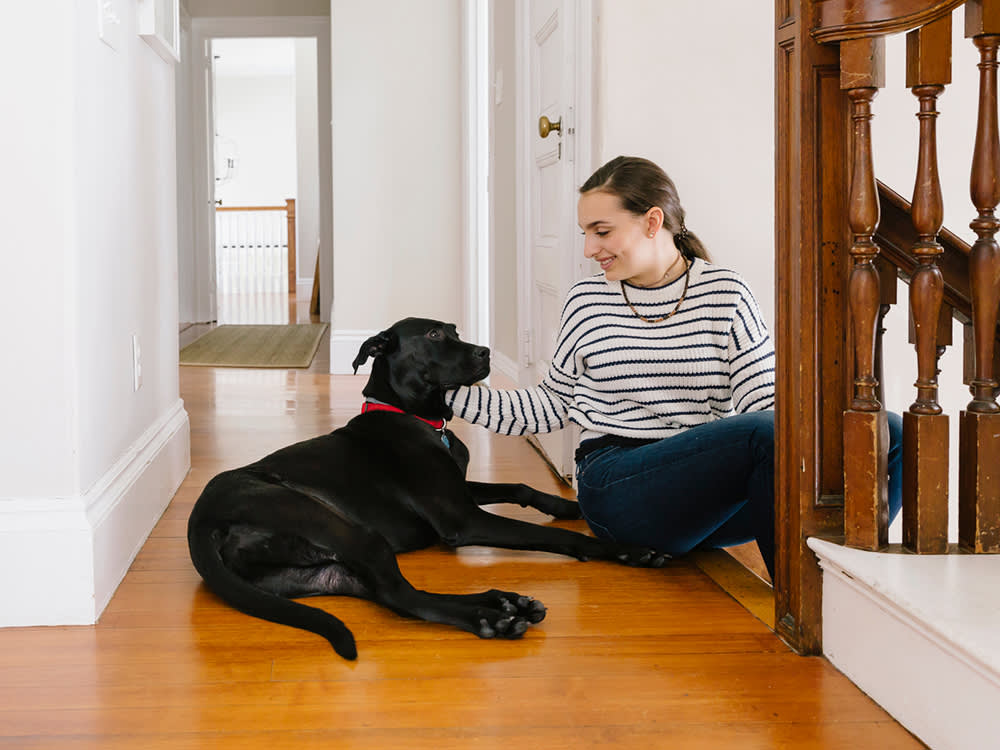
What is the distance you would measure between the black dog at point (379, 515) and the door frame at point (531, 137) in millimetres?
643

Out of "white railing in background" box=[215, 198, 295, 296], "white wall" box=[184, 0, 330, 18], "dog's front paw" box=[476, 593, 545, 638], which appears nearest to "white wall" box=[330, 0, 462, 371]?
"white wall" box=[184, 0, 330, 18]

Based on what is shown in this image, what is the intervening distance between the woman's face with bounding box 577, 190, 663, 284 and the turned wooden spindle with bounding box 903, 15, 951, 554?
2.24 ft

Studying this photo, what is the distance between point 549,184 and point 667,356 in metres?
1.24

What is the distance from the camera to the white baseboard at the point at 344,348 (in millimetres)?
5398

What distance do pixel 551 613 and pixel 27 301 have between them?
1034 millimetres

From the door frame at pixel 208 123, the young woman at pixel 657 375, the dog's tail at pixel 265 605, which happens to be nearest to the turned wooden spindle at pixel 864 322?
the young woman at pixel 657 375

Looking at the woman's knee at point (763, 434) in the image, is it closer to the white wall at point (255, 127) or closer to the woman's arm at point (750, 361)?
the woman's arm at point (750, 361)

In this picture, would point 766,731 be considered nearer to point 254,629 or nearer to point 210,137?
point 254,629

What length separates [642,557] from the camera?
208 cm

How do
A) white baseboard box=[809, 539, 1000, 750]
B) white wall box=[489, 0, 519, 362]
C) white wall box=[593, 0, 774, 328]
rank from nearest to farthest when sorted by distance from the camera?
white baseboard box=[809, 539, 1000, 750]
white wall box=[593, 0, 774, 328]
white wall box=[489, 0, 519, 362]

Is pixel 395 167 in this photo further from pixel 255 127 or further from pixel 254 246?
pixel 255 127

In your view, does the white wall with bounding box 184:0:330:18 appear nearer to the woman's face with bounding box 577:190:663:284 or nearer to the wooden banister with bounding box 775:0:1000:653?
the woman's face with bounding box 577:190:663:284

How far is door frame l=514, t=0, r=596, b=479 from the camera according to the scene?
2662 mm

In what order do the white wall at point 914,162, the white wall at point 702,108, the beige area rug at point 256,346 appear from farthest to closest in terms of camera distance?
the beige area rug at point 256,346 → the white wall at point 914,162 → the white wall at point 702,108
